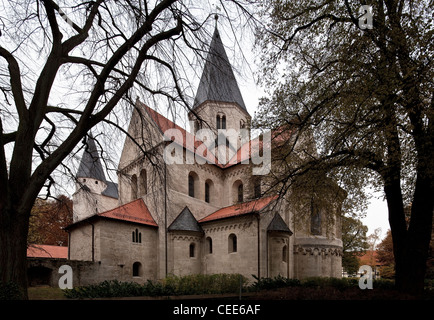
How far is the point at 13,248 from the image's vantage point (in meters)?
5.39

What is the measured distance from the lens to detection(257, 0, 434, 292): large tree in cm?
725

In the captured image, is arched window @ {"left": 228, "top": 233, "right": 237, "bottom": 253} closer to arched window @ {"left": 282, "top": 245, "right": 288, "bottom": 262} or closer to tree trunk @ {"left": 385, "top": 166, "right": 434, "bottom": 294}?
arched window @ {"left": 282, "top": 245, "right": 288, "bottom": 262}

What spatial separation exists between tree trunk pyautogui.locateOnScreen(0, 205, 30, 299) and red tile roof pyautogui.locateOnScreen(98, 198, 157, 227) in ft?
43.8

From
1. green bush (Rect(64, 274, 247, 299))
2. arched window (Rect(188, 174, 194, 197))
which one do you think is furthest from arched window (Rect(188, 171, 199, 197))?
green bush (Rect(64, 274, 247, 299))

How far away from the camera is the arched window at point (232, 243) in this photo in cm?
2034

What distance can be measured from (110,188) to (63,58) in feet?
125

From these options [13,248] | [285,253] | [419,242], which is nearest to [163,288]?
[13,248]

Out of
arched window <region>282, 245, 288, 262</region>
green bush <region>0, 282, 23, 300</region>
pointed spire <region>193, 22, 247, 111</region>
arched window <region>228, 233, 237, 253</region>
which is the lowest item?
arched window <region>282, 245, 288, 262</region>

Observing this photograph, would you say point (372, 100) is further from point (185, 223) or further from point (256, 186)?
point (185, 223)

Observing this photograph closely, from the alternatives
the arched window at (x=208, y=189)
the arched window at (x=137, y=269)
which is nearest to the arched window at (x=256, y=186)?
the arched window at (x=137, y=269)

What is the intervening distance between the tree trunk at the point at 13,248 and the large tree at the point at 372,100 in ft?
19.5

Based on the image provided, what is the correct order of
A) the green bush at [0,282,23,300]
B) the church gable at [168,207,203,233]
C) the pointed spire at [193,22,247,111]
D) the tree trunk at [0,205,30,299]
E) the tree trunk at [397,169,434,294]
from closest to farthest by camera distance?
the green bush at [0,282,23,300] → the tree trunk at [0,205,30,299] → the pointed spire at [193,22,247,111] → the tree trunk at [397,169,434,294] → the church gable at [168,207,203,233]
